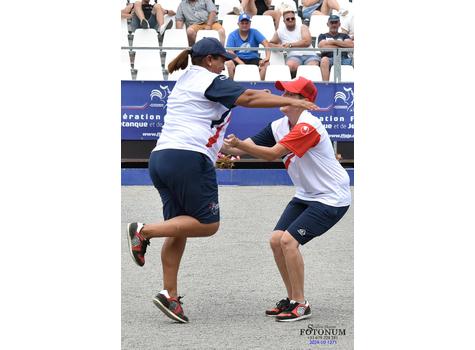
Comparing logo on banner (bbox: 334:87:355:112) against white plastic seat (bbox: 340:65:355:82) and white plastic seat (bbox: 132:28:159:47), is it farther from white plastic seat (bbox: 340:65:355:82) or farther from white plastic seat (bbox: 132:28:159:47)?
white plastic seat (bbox: 132:28:159:47)

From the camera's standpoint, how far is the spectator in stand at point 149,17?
11883 millimetres

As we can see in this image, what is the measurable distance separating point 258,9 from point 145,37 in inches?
109

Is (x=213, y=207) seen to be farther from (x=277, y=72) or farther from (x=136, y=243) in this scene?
(x=277, y=72)

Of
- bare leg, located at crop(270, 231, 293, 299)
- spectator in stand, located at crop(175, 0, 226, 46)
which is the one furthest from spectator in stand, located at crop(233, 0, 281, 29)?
bare leg, located at crop(270, 231, 293, 299)

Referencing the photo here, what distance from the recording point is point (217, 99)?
4.04 metres

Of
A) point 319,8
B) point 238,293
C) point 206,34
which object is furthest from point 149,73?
Result: point 238,293

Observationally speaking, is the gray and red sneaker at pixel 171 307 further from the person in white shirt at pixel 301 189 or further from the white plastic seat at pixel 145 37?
the white plastic seat at pixel 145 37

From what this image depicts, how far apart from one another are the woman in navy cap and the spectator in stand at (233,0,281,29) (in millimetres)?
8433

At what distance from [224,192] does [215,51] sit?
5.42 m

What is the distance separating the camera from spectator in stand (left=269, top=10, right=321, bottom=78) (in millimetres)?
10789

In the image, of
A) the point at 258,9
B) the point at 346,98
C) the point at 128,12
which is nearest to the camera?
the point at 346,98

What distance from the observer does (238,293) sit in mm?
4906

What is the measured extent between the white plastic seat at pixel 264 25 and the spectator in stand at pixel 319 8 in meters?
1.45

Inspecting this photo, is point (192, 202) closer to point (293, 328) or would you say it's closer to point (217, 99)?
point (217, 99)
